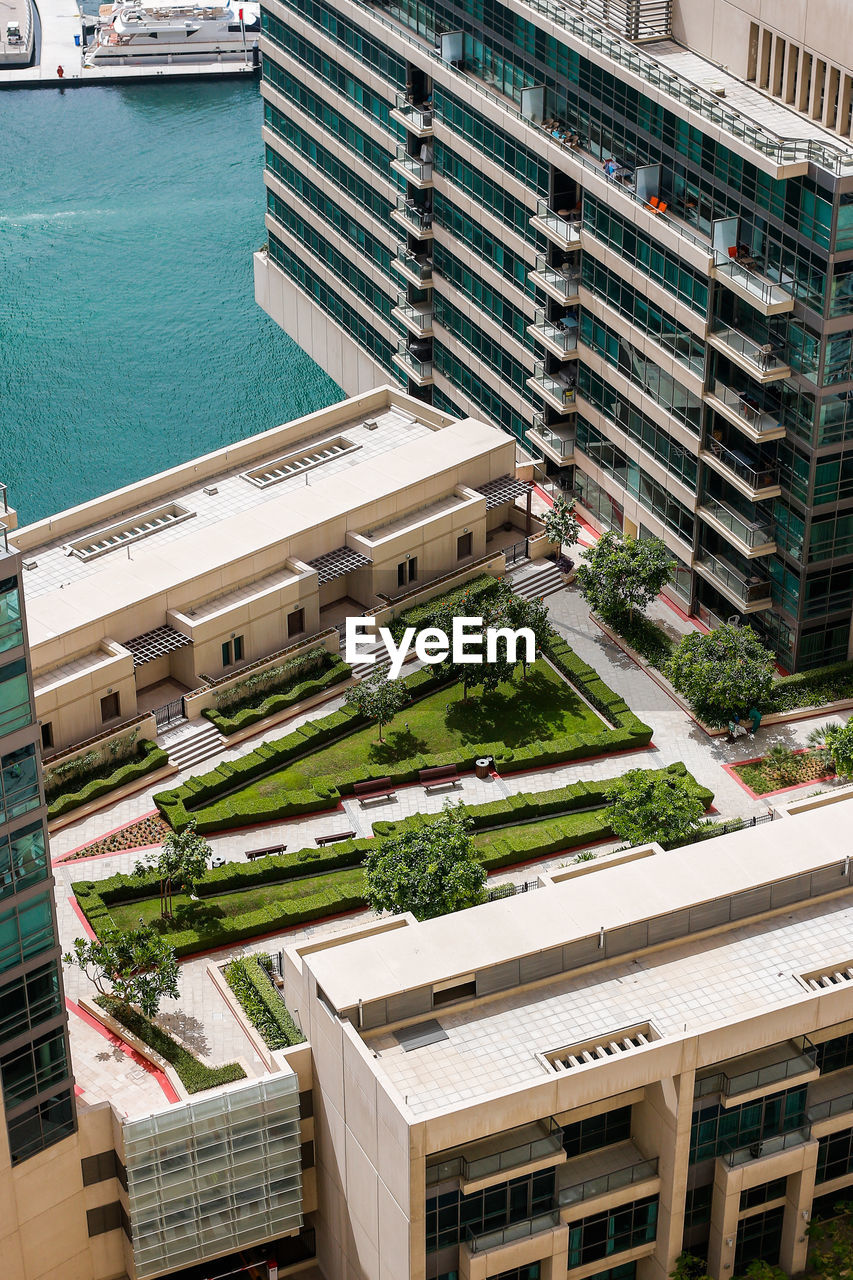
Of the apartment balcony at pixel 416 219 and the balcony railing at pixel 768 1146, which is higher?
the apartment balcony at pixel 416 219

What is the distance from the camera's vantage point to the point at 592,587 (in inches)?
3885

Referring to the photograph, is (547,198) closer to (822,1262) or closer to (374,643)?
(374,643)

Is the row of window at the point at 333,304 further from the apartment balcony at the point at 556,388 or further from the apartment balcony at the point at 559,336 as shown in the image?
the apartment balcony at the point at 559,336

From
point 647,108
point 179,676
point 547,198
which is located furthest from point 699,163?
point 179,676

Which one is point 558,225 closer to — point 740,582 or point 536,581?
point 536,581

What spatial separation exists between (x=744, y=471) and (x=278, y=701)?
82.3ft

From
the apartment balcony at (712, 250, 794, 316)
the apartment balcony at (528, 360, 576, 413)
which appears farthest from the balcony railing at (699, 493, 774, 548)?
the apartment balcony at (528, 360, 576, 413)

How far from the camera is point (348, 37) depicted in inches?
4685

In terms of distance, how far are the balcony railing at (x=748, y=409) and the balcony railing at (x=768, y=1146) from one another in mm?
34434

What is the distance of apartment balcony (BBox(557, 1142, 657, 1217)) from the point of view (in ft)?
219

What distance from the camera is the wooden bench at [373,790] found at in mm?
90125

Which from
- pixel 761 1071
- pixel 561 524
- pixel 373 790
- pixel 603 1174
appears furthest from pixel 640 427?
pixel 603 1174

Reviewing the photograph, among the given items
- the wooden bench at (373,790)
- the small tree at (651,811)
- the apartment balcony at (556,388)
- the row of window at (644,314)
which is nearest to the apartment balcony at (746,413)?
the row of window at (644,314)

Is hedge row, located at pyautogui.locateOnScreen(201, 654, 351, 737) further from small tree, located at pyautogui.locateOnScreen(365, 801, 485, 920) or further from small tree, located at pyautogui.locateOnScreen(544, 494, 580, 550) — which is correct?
small tree, located at pyautogui.locateOnScreen(365, 801, 485, 920)
